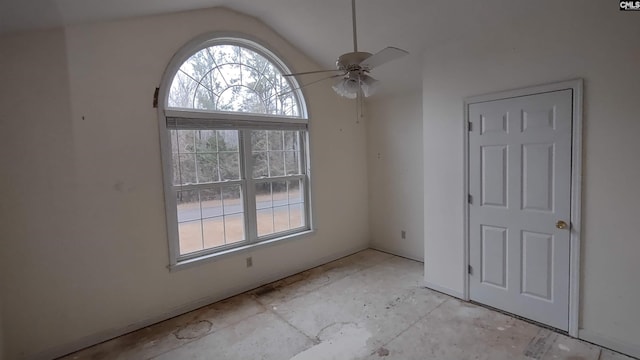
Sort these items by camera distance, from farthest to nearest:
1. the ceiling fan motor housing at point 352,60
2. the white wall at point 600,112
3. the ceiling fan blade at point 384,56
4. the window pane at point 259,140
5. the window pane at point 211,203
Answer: the window pane at point 259,140
the window pane at point 211,203
the white wall at point 600,112
the ceiling fan motor housing at point 352,60
the ceiling fan blade at point 384,56

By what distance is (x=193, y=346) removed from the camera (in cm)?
254

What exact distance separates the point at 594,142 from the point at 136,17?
393cm

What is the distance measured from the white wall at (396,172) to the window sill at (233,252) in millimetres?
1262

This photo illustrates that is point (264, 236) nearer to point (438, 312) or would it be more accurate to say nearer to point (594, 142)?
point (438, 312)

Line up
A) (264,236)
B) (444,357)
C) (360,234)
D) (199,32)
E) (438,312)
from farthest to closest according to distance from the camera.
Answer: (360,234)
(264,236)
(199,32)
(438,312)
(444,357)

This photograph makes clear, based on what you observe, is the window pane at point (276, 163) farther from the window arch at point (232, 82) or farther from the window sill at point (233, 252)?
the window sill at point (233, 252)

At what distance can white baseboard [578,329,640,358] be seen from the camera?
87.4 inches

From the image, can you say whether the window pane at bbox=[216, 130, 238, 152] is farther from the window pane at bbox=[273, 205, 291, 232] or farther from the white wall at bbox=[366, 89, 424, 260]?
the white wall at bbox=[366, 89, 424, 260]

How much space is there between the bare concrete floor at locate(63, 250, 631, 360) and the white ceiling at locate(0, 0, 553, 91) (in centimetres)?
256

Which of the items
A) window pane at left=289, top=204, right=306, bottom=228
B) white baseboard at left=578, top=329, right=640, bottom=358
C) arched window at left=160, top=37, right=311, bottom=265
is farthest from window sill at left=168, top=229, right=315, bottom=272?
white baseboard at left=578, top=329, right=640, bottom=358

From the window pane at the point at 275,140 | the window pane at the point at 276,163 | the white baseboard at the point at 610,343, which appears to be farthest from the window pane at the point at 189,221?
the white baseboard at the point at 610,343

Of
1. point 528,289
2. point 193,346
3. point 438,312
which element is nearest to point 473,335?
point 438,312

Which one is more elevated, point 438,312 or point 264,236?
point 264,236

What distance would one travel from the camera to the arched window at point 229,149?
121 inches
